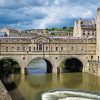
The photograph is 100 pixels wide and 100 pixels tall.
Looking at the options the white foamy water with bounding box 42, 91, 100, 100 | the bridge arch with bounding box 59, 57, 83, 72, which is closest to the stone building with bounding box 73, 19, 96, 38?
the bridge arch with bounding box 59, 57, 83, 72

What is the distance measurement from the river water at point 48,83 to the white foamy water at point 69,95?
164cm

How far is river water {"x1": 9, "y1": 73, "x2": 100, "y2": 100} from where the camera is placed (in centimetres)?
4468

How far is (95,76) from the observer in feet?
203

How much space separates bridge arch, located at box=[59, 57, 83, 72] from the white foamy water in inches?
1135

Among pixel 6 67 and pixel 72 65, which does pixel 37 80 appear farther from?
pixel 72 65

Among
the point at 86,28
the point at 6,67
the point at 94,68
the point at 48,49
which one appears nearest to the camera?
the point at 94,68

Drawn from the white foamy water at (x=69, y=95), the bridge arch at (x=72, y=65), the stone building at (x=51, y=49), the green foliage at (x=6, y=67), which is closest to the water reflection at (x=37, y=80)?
the stone building at (x=51, y=49)

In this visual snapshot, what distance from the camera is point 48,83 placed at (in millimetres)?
55438

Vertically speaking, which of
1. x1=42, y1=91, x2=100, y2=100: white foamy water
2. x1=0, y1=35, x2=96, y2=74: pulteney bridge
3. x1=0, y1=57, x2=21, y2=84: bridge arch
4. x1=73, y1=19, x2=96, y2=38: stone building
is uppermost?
x1=73, y1=19, x2=96, y2=38: stone building

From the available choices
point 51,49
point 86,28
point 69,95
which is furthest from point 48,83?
point 86,28

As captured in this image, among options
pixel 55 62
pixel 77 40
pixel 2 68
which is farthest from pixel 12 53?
pixel 77 40

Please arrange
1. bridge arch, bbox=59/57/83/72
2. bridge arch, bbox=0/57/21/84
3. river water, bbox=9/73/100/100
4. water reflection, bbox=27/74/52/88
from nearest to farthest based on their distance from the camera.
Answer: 1. river water, bbox=9/73/100/100
2. water reflection, bbox=27/74/52/88
3. bridge arch, bbox=0/57/21/84
4. bridge arch, bbox=59/57/83/72

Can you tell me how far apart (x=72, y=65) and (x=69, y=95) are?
37293mm

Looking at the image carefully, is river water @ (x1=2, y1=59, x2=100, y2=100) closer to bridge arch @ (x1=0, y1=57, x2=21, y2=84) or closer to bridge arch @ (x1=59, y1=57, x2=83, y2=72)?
bridge arch @ (x1=0, y1=57, x2=21, y2=84)
